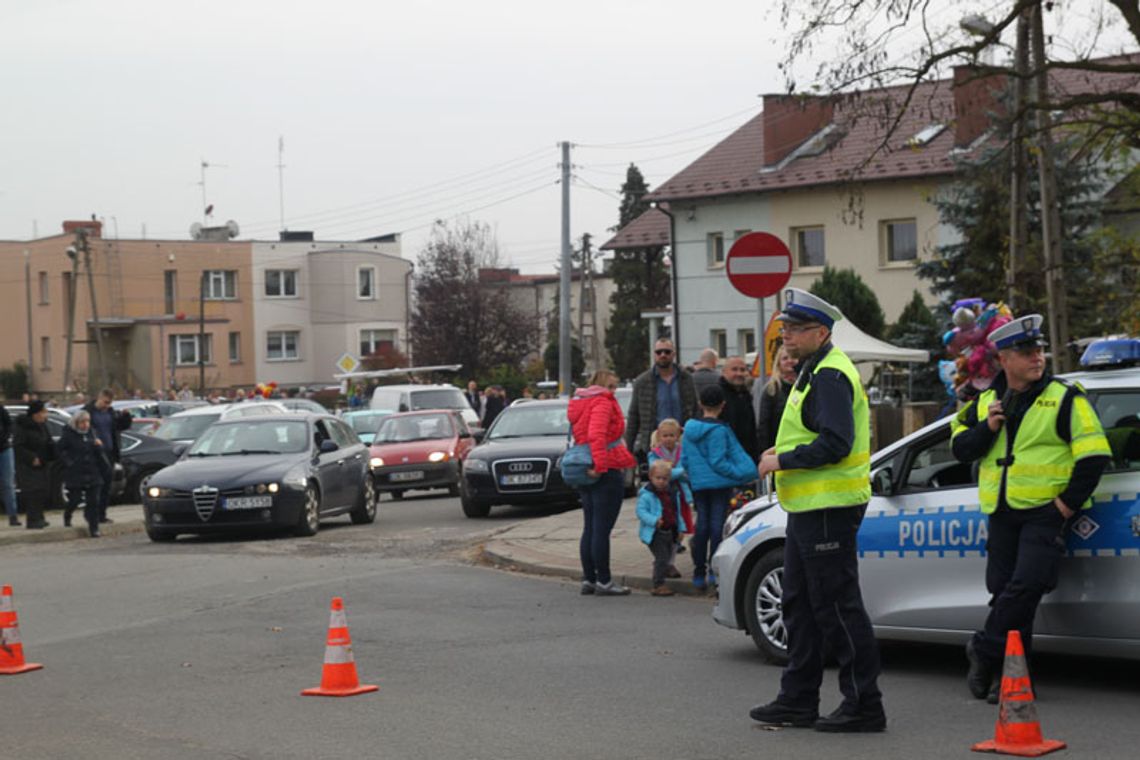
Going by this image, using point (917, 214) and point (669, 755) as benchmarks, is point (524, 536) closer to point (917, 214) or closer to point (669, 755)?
point (669, 755)

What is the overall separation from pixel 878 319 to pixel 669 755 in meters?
35.7

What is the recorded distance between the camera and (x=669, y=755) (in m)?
7.59

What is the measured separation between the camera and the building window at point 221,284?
87.6 meters

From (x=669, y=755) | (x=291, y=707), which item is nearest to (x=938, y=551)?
(x=669, y=755)

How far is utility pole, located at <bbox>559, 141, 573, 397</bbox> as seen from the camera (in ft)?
150

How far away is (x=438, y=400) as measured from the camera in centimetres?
3909

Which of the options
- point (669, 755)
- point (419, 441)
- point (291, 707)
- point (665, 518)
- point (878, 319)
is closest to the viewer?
point (669, 755)

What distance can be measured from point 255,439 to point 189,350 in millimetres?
66859

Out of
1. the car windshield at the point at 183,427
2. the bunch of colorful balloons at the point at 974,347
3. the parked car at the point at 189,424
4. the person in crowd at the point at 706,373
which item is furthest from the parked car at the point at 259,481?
the bunch of colorful balloons at the point at 974,347

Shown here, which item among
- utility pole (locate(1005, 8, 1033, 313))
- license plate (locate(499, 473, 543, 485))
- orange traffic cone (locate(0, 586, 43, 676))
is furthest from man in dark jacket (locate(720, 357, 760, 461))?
Answer: license plate (locate(499, 473, 543, 485))

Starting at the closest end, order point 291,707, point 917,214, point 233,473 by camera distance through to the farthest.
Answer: point 291,707
point 233,473
point 917,214

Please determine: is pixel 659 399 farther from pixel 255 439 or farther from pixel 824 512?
pixel 255 439

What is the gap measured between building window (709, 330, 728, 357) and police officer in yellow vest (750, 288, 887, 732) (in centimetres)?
4305

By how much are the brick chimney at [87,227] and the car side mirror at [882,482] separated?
260 ft
